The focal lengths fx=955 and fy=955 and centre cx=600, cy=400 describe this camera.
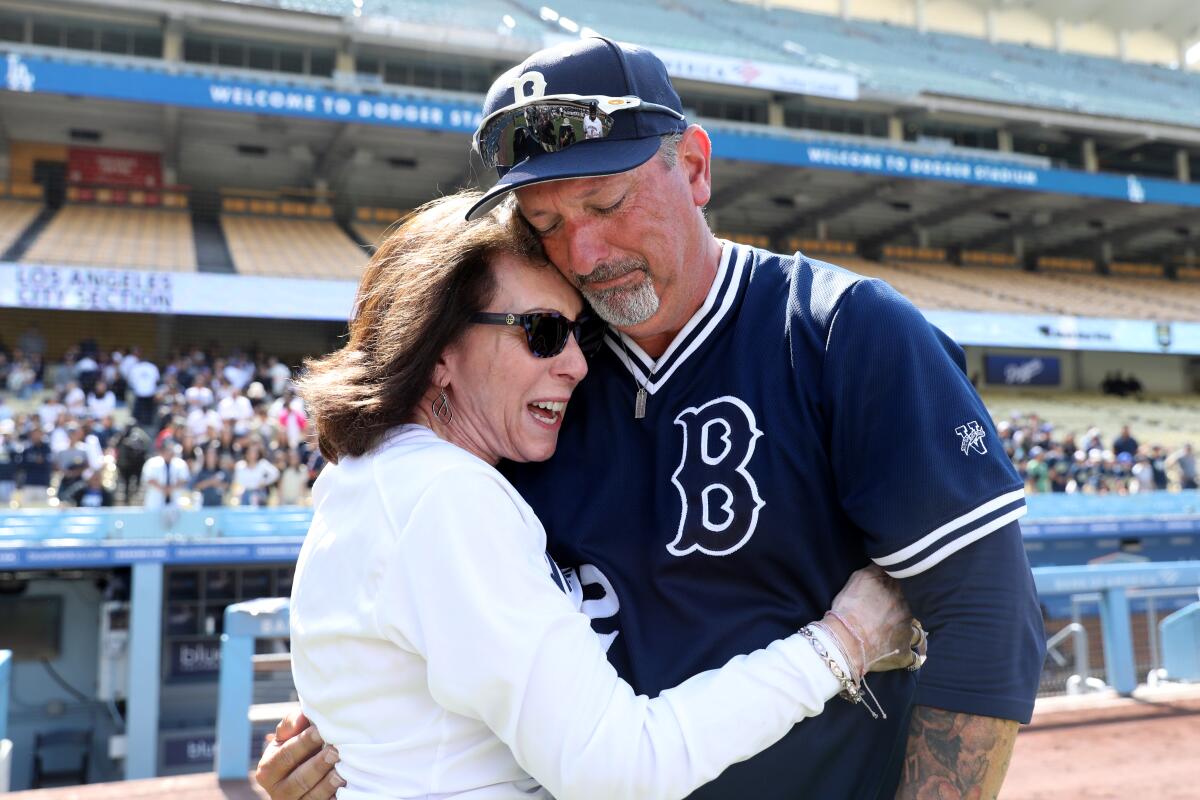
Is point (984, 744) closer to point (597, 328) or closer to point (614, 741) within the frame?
point (614, 741)

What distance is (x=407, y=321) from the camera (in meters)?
1.51

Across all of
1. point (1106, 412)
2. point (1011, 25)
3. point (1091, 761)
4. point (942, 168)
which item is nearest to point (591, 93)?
point (1091, 761)

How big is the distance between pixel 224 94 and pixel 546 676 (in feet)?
67.3

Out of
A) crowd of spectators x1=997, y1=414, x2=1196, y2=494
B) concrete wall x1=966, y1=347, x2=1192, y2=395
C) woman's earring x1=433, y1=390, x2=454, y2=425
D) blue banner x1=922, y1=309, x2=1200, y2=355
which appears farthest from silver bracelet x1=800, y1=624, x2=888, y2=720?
concrete wall x1=966, y1=347, x2=1192, y2=395

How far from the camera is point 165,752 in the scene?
353 inches

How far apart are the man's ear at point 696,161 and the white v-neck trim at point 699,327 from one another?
0.11 m

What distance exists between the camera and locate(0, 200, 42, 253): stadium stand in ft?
57.4

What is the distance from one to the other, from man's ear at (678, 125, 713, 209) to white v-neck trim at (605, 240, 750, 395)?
4.4 inches

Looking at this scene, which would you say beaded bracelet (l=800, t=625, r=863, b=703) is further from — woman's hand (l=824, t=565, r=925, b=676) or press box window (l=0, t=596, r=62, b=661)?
press box window (l=0, t=596, r=62, b=661)

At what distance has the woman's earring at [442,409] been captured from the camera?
1.55 metres

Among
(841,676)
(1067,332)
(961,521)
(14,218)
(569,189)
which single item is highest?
(14,218)

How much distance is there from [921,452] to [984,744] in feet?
1.32

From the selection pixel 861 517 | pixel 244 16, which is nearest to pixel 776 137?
pixel 244 16

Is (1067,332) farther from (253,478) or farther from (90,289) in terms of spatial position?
(90,289)
